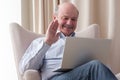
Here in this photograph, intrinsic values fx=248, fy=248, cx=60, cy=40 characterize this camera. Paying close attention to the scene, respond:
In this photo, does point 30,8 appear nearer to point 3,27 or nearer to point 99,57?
point 3,27

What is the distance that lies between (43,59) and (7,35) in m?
0.99

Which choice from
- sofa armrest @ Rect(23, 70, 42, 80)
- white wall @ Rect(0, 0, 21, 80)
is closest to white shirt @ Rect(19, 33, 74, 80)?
sofa armrest @ Rect(23, 70, 42, 80)

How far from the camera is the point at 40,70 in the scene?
5.85 feet

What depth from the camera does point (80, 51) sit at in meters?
1.51

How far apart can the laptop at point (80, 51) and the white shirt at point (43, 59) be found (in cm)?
16

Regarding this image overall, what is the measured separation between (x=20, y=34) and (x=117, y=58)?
101cm

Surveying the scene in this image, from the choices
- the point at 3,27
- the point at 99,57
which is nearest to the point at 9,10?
the point at 3,27

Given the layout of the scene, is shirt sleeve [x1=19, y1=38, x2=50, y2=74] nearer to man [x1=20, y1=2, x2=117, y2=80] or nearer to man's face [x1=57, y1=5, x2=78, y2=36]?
man [x1=20, y1=2, x2=117, y2=80]

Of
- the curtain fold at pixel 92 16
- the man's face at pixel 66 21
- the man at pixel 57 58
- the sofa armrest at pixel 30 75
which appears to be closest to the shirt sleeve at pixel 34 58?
the man at pixel 57 58

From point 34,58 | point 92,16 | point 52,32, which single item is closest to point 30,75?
point 34,58

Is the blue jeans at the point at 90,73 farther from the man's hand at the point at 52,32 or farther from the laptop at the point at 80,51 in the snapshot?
the man's hand at the point at 52,32

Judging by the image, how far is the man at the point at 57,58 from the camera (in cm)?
147

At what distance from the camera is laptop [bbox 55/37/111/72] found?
1.46 meters

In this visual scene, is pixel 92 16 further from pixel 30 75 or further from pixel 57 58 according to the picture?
pixel 30 75
